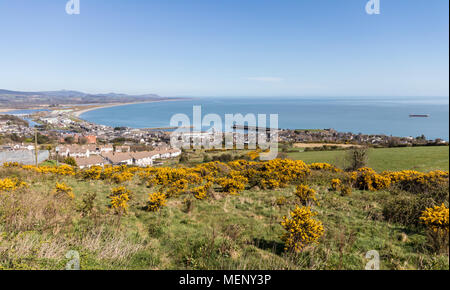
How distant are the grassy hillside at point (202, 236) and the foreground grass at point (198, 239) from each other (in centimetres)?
2

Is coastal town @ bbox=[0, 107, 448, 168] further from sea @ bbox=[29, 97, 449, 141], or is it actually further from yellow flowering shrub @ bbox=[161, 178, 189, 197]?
yellow flowering shrub @ bbox=[161, 178, 189, 197]

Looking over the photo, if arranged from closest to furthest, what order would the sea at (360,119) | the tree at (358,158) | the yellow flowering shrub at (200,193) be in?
the yellow flowering shrub at (200,193)
the tree at (358,158)
the sea at (360,119)

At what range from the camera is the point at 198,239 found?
460cm

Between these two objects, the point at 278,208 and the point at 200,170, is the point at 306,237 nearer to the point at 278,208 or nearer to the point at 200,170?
the point at 278,208

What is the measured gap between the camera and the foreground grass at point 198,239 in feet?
11.3

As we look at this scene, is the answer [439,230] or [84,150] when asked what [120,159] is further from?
[439,230]

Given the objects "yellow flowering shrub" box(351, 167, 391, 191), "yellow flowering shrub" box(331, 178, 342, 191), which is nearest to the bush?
"yellow flowering shrub" box(331, 178, 342, 191)

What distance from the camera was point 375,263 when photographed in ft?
12.1

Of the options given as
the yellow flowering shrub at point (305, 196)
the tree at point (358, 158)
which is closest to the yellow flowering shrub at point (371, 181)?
the yellow flowering shrub at point (305, 196)

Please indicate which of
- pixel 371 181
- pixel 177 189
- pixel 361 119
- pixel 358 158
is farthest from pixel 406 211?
pixel 361 119

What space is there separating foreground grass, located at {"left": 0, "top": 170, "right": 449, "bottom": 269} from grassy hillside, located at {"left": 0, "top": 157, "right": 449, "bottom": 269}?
16 millimetres

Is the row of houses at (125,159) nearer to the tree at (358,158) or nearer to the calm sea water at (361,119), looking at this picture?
the tree at (358,158)

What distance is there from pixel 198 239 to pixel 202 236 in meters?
0.21

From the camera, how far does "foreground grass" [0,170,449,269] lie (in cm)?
344
